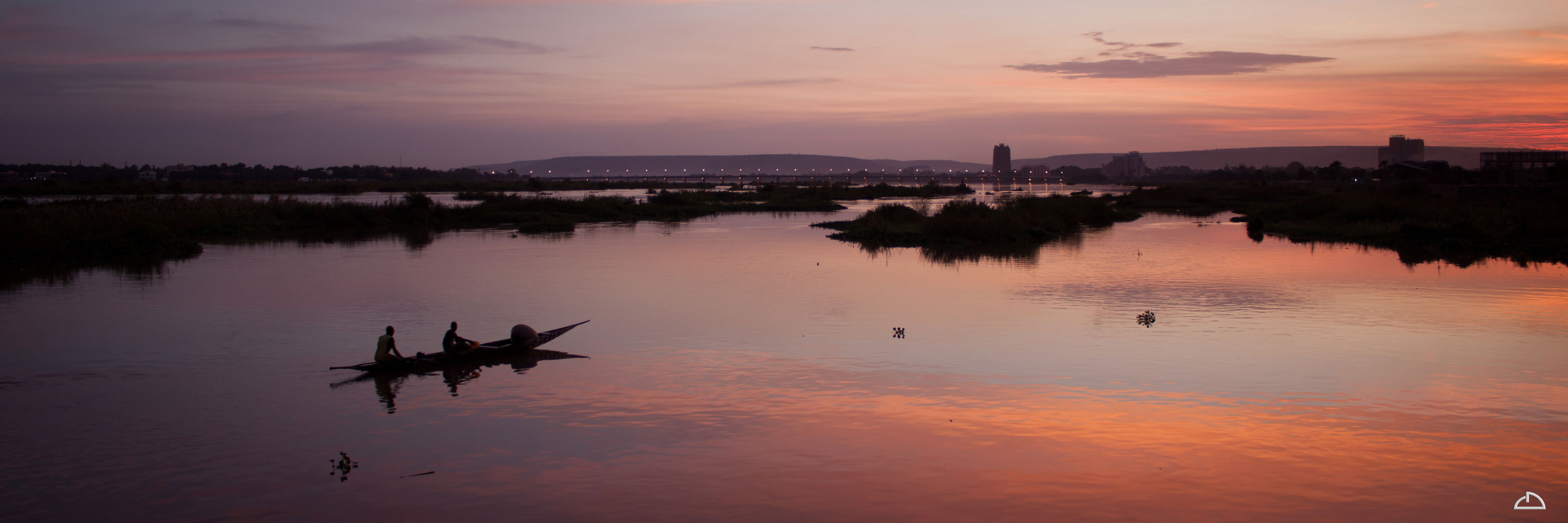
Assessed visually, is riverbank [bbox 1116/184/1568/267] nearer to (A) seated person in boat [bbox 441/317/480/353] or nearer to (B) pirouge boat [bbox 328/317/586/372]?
(B) pirouge boat [bbox 328/317/586/372]

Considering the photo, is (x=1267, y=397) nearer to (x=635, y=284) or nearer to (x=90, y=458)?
(x=90, y=458)

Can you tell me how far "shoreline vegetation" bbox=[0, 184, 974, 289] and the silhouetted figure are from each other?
56.6ft

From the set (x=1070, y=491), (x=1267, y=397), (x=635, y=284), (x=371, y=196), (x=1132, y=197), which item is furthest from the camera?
(x=371, y=196)

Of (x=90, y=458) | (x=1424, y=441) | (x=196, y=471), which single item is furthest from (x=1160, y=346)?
(x=90, y=458)

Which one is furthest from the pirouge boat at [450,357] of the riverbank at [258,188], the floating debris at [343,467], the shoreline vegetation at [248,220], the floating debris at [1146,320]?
the riverbank at [258,188]

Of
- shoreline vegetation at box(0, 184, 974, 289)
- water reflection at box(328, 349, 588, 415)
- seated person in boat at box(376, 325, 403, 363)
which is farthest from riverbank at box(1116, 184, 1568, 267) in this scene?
shoreline vegetation at box(0, 184, 974, 289)

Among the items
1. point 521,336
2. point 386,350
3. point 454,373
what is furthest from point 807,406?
point 386,350

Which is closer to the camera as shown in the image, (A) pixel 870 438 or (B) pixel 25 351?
(A) pixel 870 438

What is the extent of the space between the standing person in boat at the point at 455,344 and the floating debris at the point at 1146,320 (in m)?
11.0

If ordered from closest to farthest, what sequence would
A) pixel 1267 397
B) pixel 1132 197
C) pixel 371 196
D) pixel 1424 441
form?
pixel 1424 441, pixel 1267 397, pixel 1132 197, pixel 371 196

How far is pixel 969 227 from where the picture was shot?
36.2 m

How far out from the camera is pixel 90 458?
930cm

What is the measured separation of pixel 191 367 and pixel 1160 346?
14275 millimetres

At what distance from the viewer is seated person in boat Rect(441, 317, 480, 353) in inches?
522
